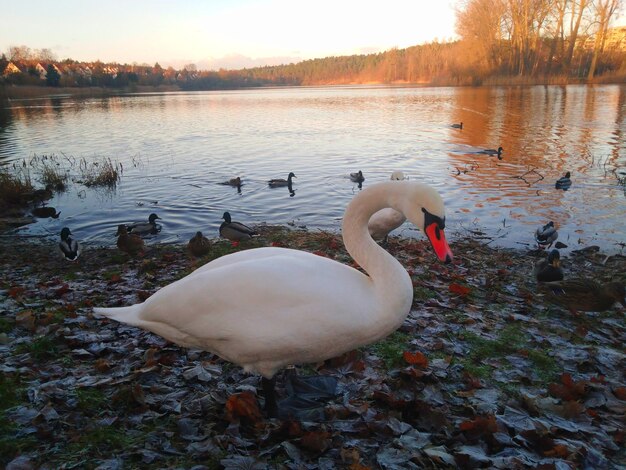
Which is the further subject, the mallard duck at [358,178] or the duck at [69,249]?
the mallard duck at [358,178]

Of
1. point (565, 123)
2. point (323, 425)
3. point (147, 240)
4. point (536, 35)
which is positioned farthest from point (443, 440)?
point (536, 35)

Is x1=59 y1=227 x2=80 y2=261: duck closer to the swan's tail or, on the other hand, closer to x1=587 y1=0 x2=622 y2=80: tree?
the swan's tail

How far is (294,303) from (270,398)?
91cm

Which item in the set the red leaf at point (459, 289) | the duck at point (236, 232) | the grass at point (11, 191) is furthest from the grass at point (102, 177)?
the red leaf at point (459, 289)

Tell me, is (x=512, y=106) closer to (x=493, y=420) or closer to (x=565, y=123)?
(x=565, y=123)

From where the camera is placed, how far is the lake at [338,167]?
36.4 ft

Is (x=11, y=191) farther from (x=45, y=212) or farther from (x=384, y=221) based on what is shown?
(x=384, y=221)

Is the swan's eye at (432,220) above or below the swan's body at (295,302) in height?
above

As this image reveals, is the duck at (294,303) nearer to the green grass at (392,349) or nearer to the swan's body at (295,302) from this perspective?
the swan's body at (295,302)

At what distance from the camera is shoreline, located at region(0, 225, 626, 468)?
2754 mm

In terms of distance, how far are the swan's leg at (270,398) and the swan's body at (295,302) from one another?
0.08 metres

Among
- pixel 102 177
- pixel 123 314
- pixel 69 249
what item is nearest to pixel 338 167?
pixel 102 177

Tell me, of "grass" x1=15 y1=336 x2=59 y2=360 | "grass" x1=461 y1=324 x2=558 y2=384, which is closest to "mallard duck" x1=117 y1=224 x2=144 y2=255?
"grass" x1=15 y1=336 x2=59 y2=360

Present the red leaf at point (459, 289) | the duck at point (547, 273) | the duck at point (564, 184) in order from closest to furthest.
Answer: the red leaf at point (459, 289) < the duck at point (547, 273) < the duck at point (564, 184)
